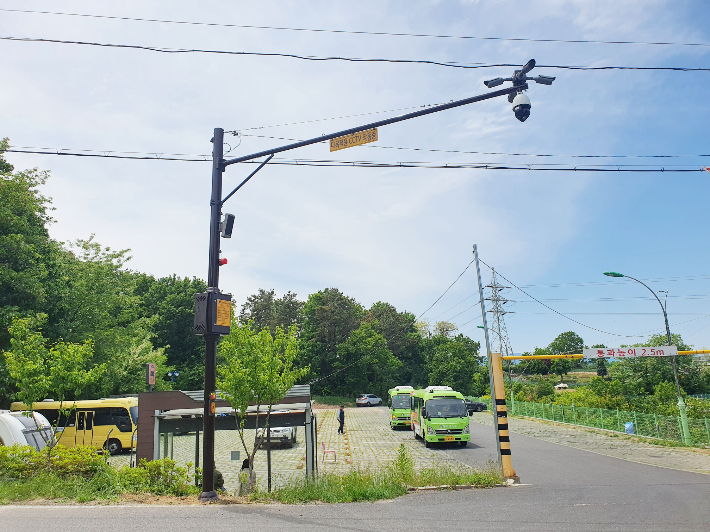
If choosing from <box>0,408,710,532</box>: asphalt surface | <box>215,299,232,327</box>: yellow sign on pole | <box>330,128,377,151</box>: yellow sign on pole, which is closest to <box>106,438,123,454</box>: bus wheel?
<box>0,408,710,532</box>: asphalt surface

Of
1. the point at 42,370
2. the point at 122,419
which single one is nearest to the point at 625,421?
the point at 122,419

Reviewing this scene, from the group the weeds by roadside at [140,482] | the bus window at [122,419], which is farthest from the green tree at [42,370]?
the bus window at [122,419]

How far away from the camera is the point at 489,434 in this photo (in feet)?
97.7

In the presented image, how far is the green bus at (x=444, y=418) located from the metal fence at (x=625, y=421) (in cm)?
1044

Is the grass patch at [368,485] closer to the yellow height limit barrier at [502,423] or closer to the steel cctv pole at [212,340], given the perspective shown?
the yellow height limit barrier at [502,423]

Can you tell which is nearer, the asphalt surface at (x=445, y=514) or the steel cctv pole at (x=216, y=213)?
the asphalt surface at (x=445, y=514)

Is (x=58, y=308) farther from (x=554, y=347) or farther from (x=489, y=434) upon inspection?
(x=554, y=347)

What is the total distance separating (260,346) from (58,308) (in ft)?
61.8

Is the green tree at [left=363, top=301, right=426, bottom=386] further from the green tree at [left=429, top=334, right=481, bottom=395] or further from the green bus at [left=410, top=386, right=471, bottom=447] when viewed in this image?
the green bus at [left=410, top=386, right=471, bottom=447]

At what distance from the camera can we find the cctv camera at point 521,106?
7898 mm

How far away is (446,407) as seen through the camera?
76.6 ft

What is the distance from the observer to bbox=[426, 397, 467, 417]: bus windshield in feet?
76.0

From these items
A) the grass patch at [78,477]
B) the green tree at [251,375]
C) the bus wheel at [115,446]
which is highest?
the green tree at [251,375]

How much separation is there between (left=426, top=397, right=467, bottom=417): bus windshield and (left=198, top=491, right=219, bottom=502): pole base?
51.2ft
